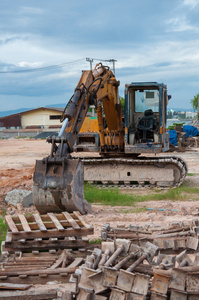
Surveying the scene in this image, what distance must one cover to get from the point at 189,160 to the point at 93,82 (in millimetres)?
13790

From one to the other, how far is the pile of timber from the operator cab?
6.18 m

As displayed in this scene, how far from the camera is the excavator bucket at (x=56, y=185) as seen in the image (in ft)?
29.3

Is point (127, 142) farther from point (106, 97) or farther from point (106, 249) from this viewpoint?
point (106, 249)

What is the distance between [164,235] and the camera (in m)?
7.42

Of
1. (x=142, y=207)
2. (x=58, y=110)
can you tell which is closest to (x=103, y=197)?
(x=142, y=207)

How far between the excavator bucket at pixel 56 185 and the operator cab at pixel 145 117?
5.40 metres

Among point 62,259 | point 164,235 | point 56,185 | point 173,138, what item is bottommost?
point 62,259

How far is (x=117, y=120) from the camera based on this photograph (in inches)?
571

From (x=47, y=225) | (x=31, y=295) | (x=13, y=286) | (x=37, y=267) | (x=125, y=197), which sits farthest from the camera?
(x=125, y=197)

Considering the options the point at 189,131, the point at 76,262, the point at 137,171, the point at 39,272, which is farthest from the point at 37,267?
the point at 189,131

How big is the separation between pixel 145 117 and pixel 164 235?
25.2ft

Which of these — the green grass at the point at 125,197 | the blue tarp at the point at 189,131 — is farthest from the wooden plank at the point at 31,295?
the blue tarp at the point at 189,131

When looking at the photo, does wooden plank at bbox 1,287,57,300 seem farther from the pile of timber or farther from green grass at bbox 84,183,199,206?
green grass at bbox 84,183,199,206

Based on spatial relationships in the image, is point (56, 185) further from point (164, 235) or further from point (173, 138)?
point (173, 138)
